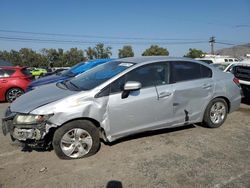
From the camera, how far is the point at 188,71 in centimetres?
517

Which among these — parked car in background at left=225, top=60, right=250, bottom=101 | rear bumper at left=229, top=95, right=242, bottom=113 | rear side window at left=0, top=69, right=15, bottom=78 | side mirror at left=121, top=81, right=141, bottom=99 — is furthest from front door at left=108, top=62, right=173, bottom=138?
rear side window at left=0, top=69, right=15, bottom=78

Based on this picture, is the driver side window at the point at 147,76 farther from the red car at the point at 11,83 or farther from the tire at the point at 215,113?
the red car at the point at 11,83

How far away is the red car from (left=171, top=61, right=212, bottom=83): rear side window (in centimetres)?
662

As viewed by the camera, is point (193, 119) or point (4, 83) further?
point (4, 83)

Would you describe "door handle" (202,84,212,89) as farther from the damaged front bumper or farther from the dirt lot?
the damaged front bumper

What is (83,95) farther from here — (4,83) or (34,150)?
(4,83)

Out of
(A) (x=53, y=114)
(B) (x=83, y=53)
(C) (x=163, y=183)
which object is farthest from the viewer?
(B) (x=83, y=53)

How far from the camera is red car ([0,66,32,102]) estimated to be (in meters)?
9.42

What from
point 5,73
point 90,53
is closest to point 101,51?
point 90,53

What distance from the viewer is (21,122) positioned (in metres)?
3.97

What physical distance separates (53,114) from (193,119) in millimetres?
2802

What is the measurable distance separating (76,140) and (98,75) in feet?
4.63

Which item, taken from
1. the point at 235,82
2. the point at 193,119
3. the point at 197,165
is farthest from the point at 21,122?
the point at 235,82

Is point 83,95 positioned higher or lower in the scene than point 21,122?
higher
